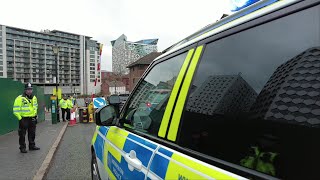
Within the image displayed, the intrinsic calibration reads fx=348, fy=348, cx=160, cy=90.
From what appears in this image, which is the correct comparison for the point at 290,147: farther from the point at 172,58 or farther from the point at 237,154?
the point at 172,58

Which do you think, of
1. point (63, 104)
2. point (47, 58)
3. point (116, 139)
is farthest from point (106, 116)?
point (47, 58)

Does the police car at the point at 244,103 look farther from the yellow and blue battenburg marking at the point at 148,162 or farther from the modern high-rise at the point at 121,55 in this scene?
the modern high-rise at the point at 121,55

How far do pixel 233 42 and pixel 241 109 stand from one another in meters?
0.35

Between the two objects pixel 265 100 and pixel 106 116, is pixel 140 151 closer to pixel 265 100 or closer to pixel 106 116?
pixel 265 100

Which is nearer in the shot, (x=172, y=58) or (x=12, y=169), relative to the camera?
(x=172, y=58)

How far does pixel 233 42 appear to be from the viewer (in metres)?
1.71

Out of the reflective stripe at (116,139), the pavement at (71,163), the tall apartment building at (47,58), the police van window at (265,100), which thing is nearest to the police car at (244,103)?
the police van window at (265,100)

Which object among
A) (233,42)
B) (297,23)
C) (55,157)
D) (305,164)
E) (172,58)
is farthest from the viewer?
(55,157)

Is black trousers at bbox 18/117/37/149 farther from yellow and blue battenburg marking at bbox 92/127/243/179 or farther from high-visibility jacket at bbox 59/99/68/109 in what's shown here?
high-visibility jacket at bbox 59/99/68/109

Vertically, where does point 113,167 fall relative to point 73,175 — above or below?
above

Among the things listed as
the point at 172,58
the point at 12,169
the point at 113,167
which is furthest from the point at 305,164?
the point at 12,169

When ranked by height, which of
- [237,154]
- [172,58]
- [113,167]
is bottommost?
[113,167]

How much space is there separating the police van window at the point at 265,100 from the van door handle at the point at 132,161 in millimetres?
501

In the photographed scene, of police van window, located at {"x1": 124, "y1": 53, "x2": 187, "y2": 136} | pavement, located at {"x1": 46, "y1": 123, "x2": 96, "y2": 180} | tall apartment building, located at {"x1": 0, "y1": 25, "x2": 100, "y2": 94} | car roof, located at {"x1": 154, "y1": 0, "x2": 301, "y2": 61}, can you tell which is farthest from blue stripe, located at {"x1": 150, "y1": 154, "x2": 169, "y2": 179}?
tall apartment building, located at {"x1": 0, "y1": 25, "x2": 100, "y2": 94}
